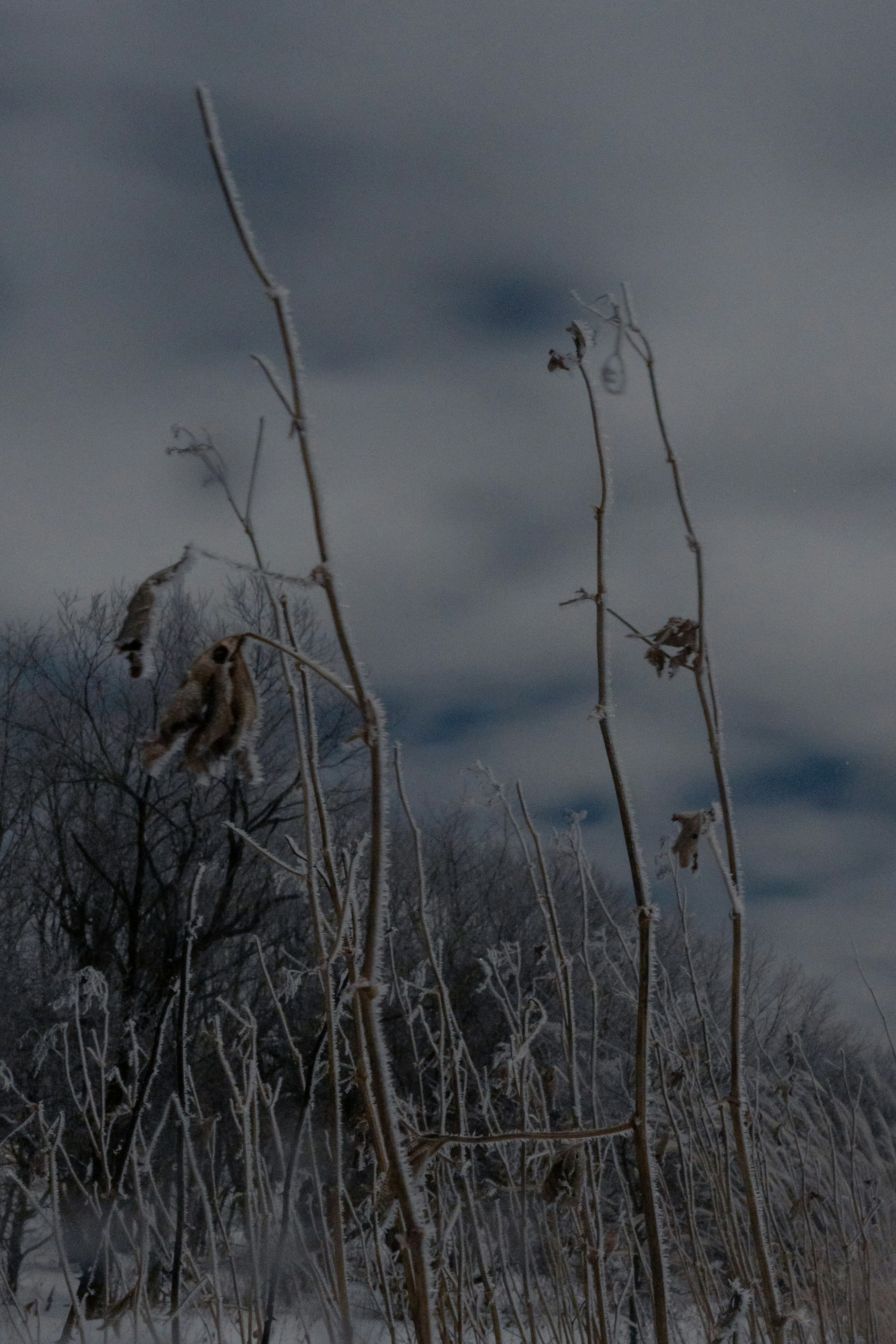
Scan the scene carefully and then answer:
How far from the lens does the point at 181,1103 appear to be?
135 cm

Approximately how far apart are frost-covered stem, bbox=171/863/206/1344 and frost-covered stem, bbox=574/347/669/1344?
62 centimetres

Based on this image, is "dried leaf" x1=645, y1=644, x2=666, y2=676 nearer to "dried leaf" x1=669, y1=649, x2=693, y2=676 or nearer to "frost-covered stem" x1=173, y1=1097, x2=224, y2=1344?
"dried leaf" x1=669, y1=649, x2=693, y2=676

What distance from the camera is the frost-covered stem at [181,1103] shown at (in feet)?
4.09

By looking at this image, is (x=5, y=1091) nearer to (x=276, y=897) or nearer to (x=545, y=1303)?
(x=276, y=897)

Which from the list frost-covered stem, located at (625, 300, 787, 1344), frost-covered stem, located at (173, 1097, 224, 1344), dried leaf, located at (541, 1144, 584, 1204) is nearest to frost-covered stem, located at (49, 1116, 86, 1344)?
frost-covered stem, located at (173, 1097, 224, 1344)

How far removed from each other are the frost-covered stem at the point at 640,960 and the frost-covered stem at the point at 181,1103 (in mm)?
620

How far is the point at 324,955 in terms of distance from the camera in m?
0.86

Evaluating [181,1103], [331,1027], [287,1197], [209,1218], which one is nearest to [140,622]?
[331,1027]

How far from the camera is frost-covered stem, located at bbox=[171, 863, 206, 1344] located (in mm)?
1248

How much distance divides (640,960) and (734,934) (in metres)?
0.08

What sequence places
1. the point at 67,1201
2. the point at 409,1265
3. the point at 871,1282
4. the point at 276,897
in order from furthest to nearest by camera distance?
the point at 276,897 → the point at 67,1201 → the point at 871,1282 → the point at 409,1265

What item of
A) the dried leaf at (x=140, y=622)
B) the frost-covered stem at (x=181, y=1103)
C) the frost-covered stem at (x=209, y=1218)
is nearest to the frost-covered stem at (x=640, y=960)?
the dried leaf at (x=140, y=622)

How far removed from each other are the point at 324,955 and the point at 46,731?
42.7ft

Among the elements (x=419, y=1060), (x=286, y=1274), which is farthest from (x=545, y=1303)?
(x=286, y=1274)
